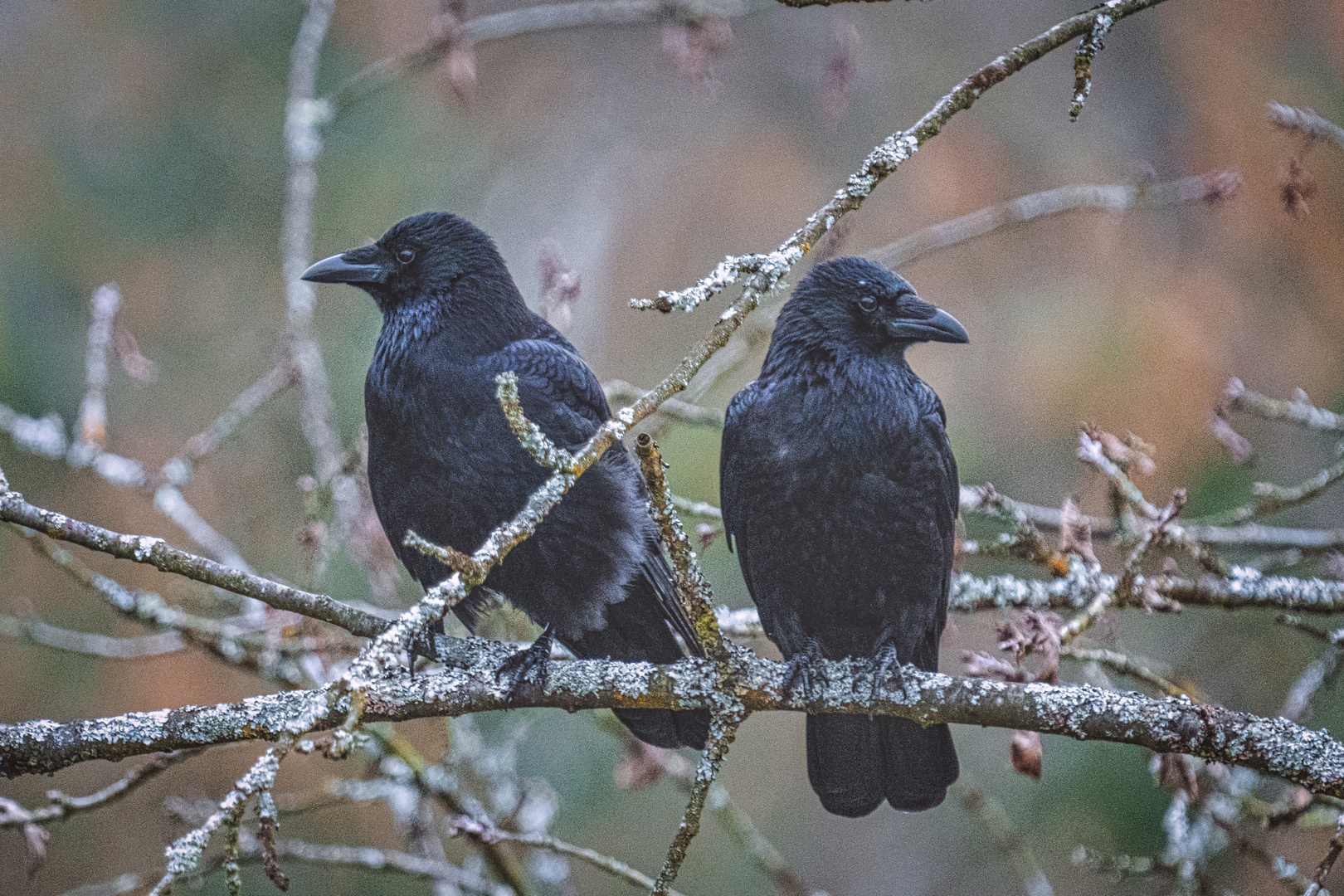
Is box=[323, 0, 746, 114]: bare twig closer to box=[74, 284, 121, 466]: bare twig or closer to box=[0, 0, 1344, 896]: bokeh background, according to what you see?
box=[0, 0, 1344, 896]: bokeh background

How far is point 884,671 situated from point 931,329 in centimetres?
100

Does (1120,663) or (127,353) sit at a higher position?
(127,353)

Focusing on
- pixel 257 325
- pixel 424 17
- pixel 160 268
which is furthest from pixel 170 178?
pixel 424 17

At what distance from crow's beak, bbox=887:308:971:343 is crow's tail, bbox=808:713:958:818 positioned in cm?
108

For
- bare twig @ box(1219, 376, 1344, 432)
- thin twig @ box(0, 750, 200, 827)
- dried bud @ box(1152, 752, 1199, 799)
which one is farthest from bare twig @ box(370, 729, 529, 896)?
bare twig @ box(1219, 376, 1344, 432)

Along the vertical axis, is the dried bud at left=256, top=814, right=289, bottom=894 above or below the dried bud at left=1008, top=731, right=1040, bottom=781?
below

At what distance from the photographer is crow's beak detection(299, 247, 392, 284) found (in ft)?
11.8

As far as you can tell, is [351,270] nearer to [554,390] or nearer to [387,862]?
[554,390]

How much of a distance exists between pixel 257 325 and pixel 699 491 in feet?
8.60

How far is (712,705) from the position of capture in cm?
271

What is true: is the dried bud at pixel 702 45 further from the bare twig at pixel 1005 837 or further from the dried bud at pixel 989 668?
the bare twig at pixel 1005 837

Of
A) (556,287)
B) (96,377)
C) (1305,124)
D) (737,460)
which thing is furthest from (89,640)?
(1305,124)

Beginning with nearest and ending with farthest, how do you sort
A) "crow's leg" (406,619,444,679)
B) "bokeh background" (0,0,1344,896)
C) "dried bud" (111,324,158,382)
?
"crow's leg" (406,619,444,679), "dried bud" (111,324,158,382), "bokeh background" (0,0,1344,896)

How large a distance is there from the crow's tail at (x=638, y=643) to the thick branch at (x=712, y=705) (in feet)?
1.94
